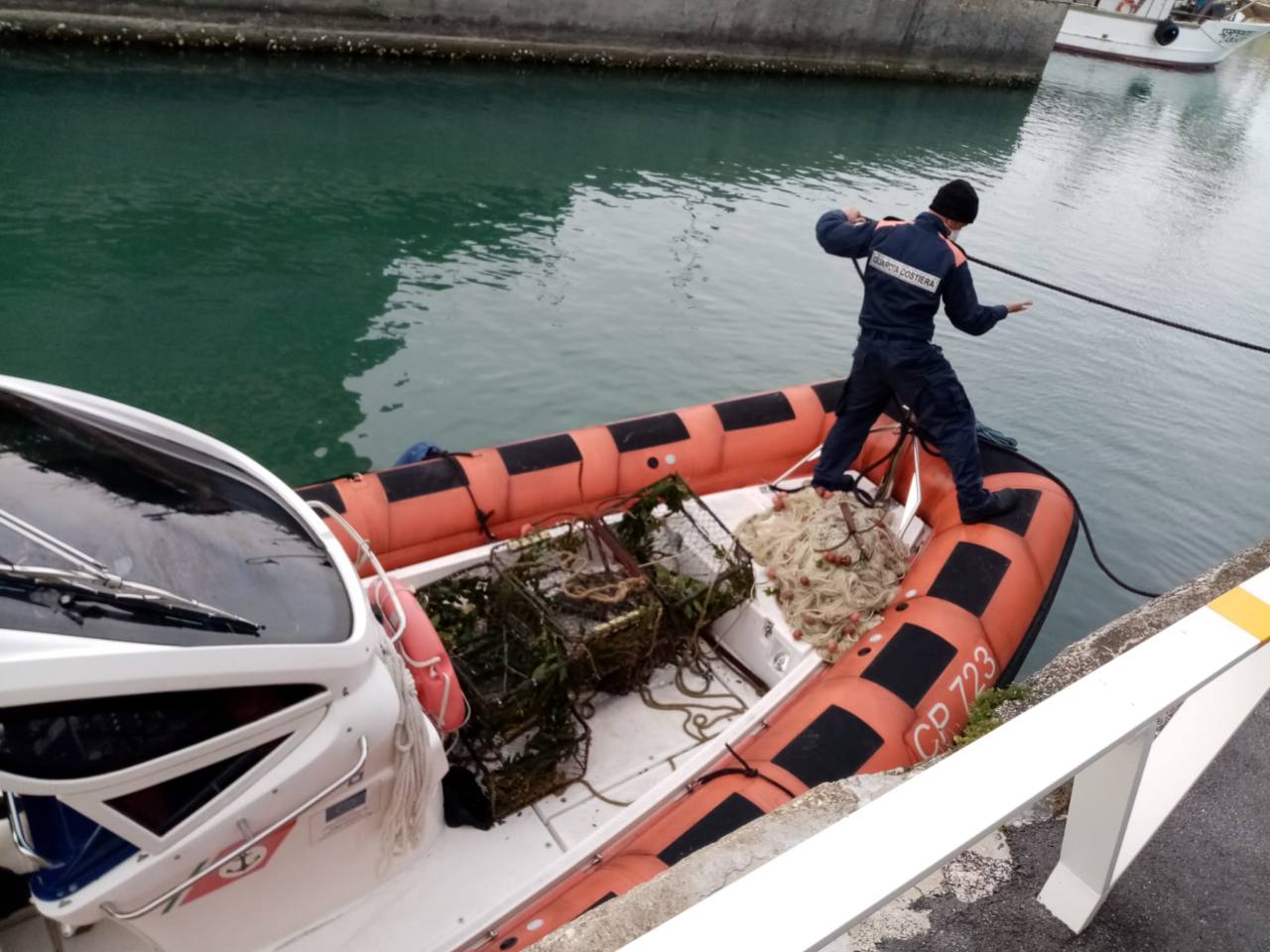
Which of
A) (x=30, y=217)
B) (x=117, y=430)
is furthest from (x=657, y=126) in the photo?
(x=117, y=430)

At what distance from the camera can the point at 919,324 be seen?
489 cm

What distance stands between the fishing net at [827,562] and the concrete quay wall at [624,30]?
1597cm

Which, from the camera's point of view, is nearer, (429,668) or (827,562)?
(429,668)

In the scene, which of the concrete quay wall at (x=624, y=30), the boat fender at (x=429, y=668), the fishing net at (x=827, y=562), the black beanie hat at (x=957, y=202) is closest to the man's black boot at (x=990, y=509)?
the fishing net at (x=827, y=562)

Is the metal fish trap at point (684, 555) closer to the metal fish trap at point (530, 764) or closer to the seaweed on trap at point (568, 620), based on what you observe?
the seaweed on trap at point (568, 620)

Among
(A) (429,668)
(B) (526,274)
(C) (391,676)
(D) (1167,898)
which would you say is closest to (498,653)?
(A) (429,668)

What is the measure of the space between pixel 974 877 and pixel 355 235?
10.4m

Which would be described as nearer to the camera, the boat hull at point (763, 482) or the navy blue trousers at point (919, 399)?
the boat hull at point (763, 482)

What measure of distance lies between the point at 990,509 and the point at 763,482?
1443 millimetres

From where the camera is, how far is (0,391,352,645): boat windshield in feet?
6.55

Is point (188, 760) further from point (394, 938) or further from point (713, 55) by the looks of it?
point (713, 55)

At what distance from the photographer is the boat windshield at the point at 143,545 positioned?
1995 millimetres

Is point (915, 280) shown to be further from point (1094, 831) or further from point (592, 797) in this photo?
point (1094, 831)

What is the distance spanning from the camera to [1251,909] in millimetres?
2139
